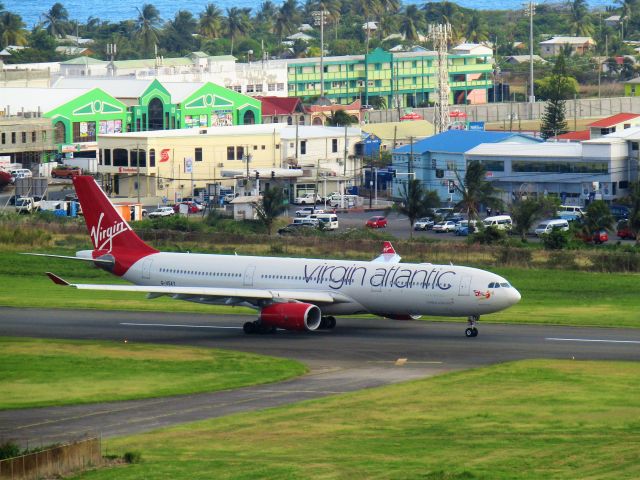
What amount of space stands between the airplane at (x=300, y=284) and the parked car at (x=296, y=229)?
1789 inches

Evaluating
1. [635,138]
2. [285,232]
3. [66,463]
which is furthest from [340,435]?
[635,138]

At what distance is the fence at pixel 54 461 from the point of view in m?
42.3

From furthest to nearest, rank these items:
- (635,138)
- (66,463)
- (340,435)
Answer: (635,138) → (340,435) → (66,463)

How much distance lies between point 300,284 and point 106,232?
13288 millimetres

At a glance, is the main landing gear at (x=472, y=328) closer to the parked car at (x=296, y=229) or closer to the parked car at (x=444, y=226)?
the parked car at (x=296, y=229)

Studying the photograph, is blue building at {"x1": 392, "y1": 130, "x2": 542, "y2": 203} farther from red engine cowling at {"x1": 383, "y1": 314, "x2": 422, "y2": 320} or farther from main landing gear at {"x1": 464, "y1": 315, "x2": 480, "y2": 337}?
main landing gear at {"x1": 464, "y1": 315, "x2": 480, "y2": 337}

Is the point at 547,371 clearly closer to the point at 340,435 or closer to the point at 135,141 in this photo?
the point at 340,435

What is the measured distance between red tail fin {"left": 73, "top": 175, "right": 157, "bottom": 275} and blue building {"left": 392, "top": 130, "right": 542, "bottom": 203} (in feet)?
259

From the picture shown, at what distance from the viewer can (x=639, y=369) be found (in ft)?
220

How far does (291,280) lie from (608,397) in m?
25.2

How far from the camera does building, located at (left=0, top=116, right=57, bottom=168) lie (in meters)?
187

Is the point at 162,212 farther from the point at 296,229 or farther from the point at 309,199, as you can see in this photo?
the point at 309,199

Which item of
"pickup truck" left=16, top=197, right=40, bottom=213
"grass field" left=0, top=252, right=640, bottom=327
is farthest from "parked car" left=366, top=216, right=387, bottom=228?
"grass field" left=0, top=252, right=640, bottom=327

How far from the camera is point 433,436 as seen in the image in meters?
51.7
